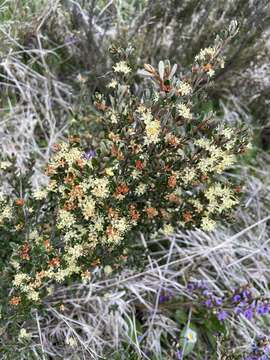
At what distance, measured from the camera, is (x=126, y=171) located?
172 cm

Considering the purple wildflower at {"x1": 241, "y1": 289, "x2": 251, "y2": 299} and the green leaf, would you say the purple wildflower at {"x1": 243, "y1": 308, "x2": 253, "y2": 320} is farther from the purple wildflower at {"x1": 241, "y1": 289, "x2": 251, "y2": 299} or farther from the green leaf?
the green leaf

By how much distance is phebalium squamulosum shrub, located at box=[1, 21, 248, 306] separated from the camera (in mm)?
1640

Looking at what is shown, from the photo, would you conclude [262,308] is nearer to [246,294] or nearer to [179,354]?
[246,294]

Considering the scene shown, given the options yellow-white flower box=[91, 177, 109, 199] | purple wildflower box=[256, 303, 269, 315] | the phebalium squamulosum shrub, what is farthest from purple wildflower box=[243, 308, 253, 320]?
yellow-white flower box=[91, 177, 109, 199]

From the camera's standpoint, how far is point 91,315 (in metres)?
2.33

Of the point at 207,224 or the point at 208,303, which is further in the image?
the point at 208,303

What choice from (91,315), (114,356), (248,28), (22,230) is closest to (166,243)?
(91,315)

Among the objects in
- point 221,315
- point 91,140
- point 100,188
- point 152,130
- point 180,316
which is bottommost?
point 180,316

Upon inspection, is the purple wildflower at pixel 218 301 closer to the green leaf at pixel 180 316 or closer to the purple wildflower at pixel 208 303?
the purple wildflower at pixel 208 303

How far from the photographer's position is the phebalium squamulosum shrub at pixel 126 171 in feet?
5.38

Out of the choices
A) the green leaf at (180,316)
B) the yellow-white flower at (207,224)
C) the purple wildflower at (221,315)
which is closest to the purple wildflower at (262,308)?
the purple wildflower at (221,315)

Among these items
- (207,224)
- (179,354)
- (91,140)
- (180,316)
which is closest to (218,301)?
(180,316)

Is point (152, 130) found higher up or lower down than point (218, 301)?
higher up

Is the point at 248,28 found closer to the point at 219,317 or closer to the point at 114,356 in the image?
the point at 219,317
